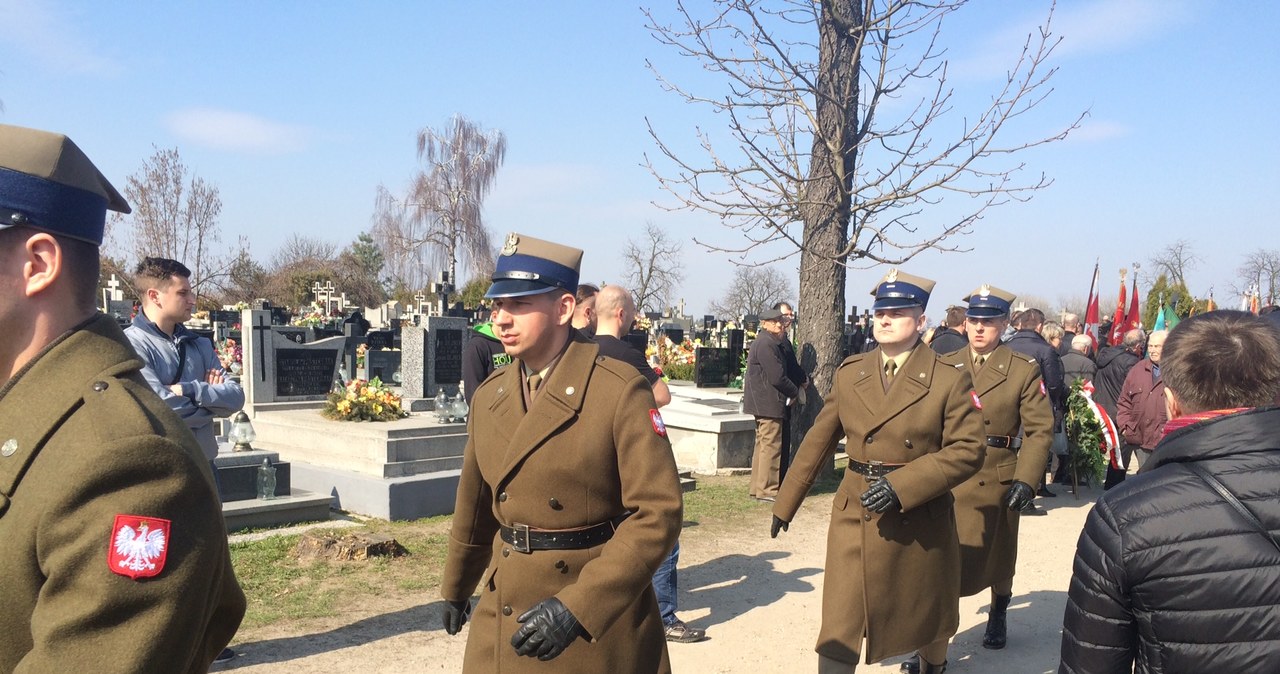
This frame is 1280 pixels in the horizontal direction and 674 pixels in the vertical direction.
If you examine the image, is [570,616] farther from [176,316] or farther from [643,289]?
[643,289]

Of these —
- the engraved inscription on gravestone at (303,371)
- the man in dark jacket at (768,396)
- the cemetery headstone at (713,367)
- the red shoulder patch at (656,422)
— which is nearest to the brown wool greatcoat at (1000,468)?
the red shoulder patch at (656,422)

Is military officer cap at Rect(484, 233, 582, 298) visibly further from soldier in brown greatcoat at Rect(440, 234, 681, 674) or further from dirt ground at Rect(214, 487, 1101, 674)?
dirt ground at Rect(214, 487, 1101, 674)

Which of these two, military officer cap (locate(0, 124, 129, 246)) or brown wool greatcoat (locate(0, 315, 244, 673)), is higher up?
military officer cap (locate(0, 124, 129, 246))

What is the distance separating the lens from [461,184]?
49.5 metres

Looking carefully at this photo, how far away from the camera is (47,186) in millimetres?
1675

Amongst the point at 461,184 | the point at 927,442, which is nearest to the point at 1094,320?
the point at 927,442

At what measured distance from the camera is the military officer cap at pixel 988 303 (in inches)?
257

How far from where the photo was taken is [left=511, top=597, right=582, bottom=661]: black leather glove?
8.98 feet

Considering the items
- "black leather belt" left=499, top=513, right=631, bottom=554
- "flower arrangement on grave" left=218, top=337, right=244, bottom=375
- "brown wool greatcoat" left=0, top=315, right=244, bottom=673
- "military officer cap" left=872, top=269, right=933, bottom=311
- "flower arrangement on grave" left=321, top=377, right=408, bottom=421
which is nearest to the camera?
"brown wool greatcoat" left=0, top=315, right=244, bottom=673

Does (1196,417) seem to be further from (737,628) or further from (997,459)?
A: (737,628)

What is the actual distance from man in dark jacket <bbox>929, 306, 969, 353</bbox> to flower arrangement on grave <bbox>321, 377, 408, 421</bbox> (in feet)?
20.4

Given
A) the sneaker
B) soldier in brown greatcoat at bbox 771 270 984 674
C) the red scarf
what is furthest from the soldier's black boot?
the red scarf

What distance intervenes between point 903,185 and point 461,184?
4128 centimetres

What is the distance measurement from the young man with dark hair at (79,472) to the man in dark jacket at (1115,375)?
11.9 m
